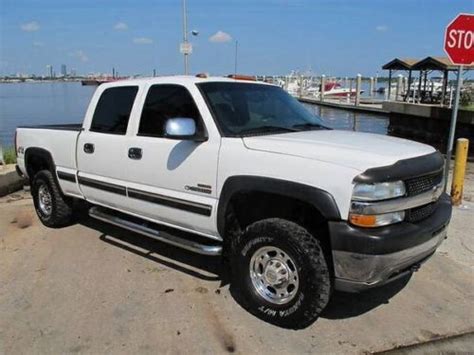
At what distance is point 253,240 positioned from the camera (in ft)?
12.9

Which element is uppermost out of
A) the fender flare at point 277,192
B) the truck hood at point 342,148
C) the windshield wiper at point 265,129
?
the windshield wiper at point 265,129

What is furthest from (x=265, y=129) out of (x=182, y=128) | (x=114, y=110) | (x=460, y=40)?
(x=460, y=40)

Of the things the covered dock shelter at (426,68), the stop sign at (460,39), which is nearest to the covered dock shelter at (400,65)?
the covered dock shelter at (426,68)

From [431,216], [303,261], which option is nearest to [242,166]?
[303,261]

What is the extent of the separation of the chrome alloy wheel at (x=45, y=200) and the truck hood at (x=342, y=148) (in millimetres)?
3496

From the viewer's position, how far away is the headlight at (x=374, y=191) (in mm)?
3342

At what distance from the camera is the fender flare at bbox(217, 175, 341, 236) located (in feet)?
11.3

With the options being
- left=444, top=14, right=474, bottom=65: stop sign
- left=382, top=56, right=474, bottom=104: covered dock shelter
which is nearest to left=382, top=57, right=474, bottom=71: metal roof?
left=382, top=56, right=474, bottom=104: covered dock shelter

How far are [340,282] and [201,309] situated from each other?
1277 mm

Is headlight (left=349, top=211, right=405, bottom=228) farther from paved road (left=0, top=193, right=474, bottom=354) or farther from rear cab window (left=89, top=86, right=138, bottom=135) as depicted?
rear cab window (left=89, top=86, right=138, bottom=135)

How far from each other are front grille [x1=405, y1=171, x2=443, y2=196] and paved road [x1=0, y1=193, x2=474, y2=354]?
1.11m

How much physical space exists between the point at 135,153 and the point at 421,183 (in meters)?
2.66

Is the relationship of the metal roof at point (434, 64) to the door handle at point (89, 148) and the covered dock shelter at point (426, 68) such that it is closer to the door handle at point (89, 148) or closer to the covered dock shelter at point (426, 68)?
the covered dock shelter at point (426, 68)

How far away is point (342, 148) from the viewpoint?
3.66 m
